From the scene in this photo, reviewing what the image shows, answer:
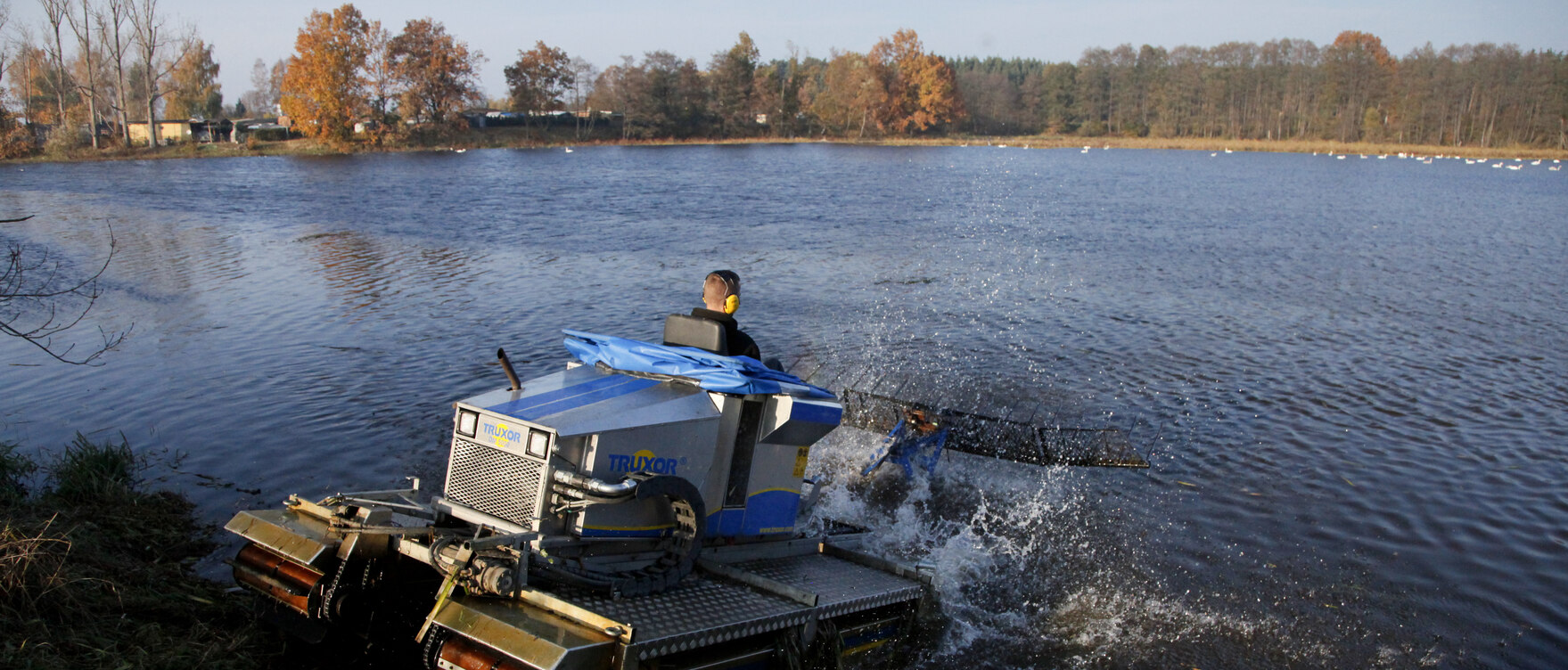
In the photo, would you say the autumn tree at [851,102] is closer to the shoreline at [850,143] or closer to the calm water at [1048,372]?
the shoreline at [850,143]

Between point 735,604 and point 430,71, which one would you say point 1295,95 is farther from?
point 735,604

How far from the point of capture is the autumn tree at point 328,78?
3029 inches

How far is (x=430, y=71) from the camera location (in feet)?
289

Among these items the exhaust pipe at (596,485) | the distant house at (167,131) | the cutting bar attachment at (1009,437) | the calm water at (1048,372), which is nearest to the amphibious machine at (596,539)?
the exhaust pipe at (596,485)

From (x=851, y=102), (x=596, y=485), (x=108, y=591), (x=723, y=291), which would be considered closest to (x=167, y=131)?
(x=851, y=102)

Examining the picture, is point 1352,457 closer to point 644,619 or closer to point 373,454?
point 644,619

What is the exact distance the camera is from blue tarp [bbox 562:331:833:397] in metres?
6.29

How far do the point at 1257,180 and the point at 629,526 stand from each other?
202 feet

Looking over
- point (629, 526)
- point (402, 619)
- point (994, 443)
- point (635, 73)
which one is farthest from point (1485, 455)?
point (635, 73)

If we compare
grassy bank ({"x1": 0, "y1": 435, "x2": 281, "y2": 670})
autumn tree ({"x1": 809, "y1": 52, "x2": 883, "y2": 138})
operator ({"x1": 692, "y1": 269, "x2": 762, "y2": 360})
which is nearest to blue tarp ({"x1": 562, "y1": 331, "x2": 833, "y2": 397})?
operator ({"x1": 692, "y1": 269, "x2": 762, "y2": 360})

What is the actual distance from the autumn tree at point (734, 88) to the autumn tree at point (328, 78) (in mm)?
43569

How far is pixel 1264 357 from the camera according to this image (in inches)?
645

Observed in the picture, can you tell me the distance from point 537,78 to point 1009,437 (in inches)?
4060

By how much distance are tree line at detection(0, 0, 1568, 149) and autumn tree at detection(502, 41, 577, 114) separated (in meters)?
0.19
